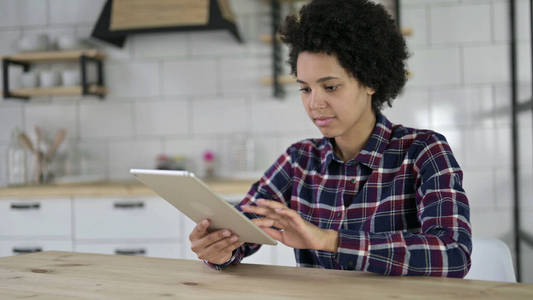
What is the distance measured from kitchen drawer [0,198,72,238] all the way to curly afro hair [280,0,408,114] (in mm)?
1814

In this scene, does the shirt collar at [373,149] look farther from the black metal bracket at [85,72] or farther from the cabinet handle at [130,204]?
the black metal bracket at [85,72]

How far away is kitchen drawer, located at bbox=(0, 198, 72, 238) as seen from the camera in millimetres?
2699

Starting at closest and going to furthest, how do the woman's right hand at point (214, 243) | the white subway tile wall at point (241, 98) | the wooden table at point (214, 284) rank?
1. the wooden table at point (214, 284)
2. the woman's right hand at point (214, 243)
3. the white subway tile wall at point (241, 98)

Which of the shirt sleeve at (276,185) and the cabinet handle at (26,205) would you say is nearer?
the shirt sleeve at (276,185)

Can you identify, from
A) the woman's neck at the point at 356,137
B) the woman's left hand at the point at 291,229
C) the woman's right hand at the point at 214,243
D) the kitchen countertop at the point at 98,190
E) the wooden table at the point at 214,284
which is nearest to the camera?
the wooden table at the point at 214,284

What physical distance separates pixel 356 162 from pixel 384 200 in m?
0.12

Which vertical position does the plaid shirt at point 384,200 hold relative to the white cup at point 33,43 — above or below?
below

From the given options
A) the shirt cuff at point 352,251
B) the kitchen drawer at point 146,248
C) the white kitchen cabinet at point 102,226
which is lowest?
the kitchen drawer at point 146,248

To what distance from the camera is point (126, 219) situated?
2.65m

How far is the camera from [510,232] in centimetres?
294

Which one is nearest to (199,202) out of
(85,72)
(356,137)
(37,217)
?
(356,137)

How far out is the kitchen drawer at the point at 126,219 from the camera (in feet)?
8.64

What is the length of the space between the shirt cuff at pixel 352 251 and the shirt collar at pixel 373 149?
34 cm

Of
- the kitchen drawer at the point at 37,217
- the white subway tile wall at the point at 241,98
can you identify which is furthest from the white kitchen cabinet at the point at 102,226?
the white subway tile wall at the point at 241,98
